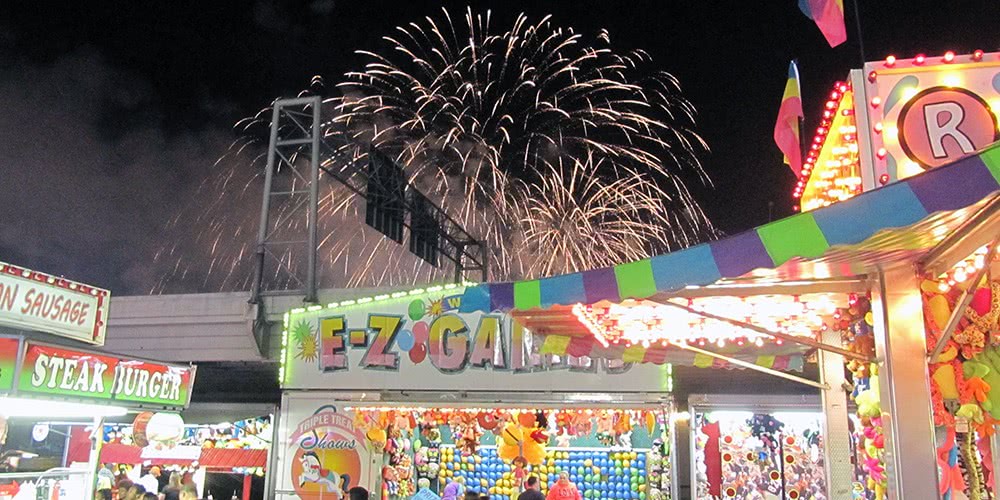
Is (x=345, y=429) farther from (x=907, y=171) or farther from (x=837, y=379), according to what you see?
(x=907, y=171)

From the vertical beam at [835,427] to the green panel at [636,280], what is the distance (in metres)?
3.77

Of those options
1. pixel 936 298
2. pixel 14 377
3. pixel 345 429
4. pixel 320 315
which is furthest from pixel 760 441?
pixel 14 377

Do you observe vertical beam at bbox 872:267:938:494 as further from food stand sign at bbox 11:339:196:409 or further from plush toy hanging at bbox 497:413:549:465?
plush toy hanging at bbox 497:413:549:465

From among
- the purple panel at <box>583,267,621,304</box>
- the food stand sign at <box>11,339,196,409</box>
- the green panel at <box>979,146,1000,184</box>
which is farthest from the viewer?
the food stand sign at <box>11,339,196,409</box>

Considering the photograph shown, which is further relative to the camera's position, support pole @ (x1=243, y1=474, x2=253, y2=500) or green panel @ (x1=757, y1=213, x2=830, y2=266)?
support pole @ (x1=243, y1=474, x2=253, y2=500)

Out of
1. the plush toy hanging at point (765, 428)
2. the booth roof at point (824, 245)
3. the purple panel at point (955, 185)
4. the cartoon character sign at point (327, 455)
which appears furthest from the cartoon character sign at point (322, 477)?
the purple panel at point (955, 185)

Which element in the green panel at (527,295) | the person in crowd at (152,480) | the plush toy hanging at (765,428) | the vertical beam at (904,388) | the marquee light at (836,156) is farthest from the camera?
the person in crowd at (152,480)

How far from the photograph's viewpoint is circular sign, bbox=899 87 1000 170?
4602mm

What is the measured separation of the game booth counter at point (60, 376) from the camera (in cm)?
719

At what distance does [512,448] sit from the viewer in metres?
12.2

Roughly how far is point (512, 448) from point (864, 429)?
23.9ft

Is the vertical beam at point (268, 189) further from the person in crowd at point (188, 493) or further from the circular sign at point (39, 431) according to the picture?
the person in crowd at point (188, 493)

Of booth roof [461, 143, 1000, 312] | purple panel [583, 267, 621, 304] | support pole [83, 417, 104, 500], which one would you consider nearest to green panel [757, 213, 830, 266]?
booth roof [461, 143, 1000, 312]

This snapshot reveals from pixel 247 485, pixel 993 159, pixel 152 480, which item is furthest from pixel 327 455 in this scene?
pixel 993 159
